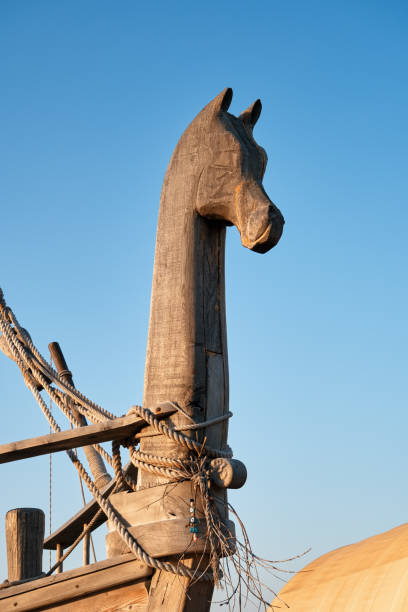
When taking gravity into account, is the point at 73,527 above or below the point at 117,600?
above

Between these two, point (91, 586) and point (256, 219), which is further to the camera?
point (256, 219)

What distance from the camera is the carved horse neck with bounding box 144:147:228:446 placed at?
4.14 m

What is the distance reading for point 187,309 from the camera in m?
4.25

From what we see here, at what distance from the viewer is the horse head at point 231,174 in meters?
4.14

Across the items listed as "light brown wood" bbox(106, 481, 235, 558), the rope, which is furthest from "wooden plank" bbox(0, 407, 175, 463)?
"light brown wood" bbox(106, 481, 235, 558)

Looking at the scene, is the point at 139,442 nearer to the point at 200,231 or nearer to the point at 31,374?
the point at 200,231

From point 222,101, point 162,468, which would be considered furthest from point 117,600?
point 222,101

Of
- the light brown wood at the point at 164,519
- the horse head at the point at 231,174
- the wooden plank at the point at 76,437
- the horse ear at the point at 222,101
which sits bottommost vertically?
the light brown wood at the point at 164,519

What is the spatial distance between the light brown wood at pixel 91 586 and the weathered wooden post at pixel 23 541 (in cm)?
157

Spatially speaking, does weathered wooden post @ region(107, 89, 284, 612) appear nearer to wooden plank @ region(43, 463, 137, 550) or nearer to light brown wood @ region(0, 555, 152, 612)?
light brown wood @ region(0, 555, 152, 612)

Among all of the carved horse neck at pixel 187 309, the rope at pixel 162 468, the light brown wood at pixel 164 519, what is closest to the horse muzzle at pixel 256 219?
the carved horse neck at pixel 187 309

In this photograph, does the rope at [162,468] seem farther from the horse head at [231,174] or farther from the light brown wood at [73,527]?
Answer: the horse head at [231,174]

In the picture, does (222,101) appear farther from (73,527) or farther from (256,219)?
(73,527)

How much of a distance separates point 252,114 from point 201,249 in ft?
3.16
